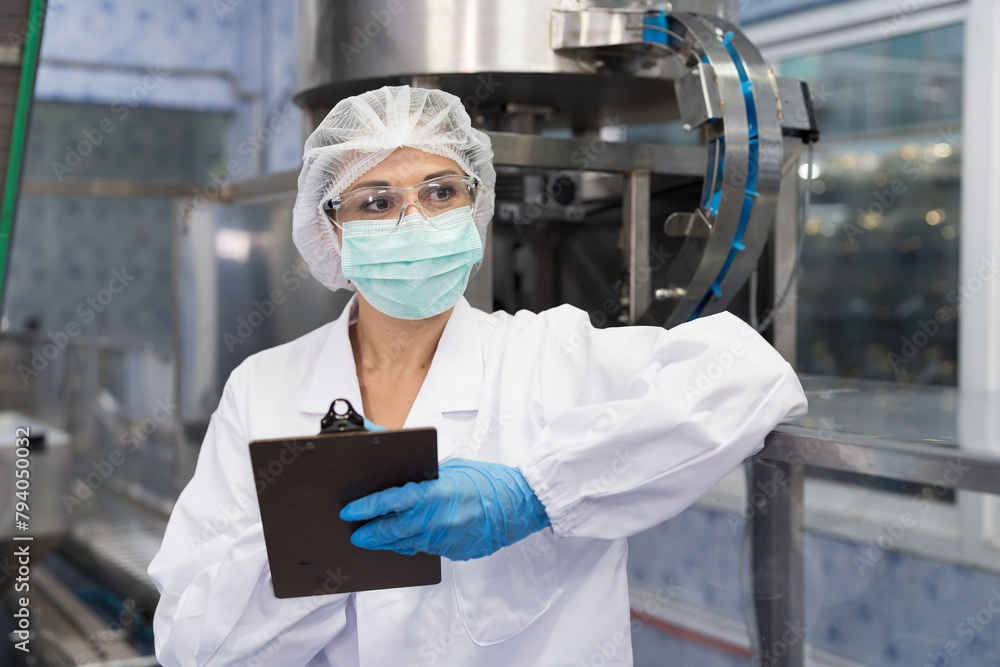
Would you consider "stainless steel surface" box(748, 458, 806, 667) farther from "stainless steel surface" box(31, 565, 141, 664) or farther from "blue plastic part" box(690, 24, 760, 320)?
"stainless steel surface" box(31, 565, 141, 664)

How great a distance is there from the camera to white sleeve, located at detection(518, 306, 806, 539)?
0.83 m

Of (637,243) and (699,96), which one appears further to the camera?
(637,243)

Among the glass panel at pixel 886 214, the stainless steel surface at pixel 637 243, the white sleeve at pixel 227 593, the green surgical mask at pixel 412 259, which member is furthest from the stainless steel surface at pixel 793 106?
the glass panel at pixel 886 214

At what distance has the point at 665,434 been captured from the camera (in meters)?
0.83

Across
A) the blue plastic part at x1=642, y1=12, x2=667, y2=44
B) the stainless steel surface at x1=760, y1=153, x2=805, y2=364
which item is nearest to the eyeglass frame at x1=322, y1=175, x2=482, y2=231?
the blue plastic part at x1=642, y1=12, x2=667, y2=44

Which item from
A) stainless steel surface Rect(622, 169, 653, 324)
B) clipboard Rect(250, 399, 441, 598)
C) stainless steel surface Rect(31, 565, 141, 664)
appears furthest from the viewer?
stainless steel surface Rect(31, 565, 141, 664)

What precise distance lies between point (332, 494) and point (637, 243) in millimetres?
726

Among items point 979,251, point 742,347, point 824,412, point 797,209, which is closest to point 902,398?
point 824,412

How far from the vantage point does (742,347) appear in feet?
2.87

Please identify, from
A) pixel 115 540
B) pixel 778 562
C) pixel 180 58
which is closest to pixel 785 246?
pixel 778 562

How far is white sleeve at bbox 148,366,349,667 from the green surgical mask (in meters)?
0.25

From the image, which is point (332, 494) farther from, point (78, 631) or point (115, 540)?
point (115, 540)

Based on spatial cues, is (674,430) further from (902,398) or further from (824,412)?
(902,398)

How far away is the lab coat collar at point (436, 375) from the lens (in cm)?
102
